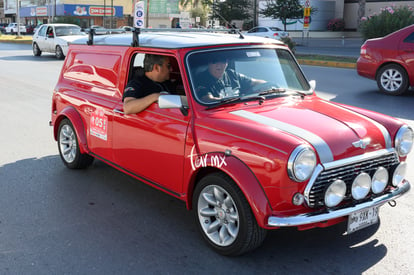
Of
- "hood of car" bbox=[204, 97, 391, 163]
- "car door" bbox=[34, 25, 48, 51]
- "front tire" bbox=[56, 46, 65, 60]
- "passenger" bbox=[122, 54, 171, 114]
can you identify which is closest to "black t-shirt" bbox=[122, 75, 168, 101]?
"passenger" bbox=[122, 54, 171, 114]

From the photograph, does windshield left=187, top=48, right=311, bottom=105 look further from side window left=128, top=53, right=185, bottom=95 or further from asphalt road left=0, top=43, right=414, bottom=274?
asphalt road left=0, top=43, right=414, bottom=274

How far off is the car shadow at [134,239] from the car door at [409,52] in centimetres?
775

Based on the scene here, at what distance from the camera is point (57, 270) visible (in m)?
3.53

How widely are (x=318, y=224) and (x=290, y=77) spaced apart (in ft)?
5.66

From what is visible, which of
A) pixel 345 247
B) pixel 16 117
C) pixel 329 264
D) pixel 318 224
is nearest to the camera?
pixel 318 224

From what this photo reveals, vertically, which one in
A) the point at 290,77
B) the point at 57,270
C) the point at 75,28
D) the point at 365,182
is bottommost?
the point at 57,270

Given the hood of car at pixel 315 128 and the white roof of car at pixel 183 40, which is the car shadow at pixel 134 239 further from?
the white roof of car at pixel 183 40

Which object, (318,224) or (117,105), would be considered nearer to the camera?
(318,224)

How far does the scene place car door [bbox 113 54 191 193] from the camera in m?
4.01

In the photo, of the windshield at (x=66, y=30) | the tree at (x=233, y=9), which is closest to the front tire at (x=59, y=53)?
the windshield at (x=66, y=30)

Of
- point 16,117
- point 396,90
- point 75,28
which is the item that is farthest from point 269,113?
point 75,28

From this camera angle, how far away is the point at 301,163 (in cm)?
324

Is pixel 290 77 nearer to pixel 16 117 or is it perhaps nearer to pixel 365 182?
pixel 365 182

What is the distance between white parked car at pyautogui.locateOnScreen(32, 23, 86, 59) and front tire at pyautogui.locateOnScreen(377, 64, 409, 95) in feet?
50.8
